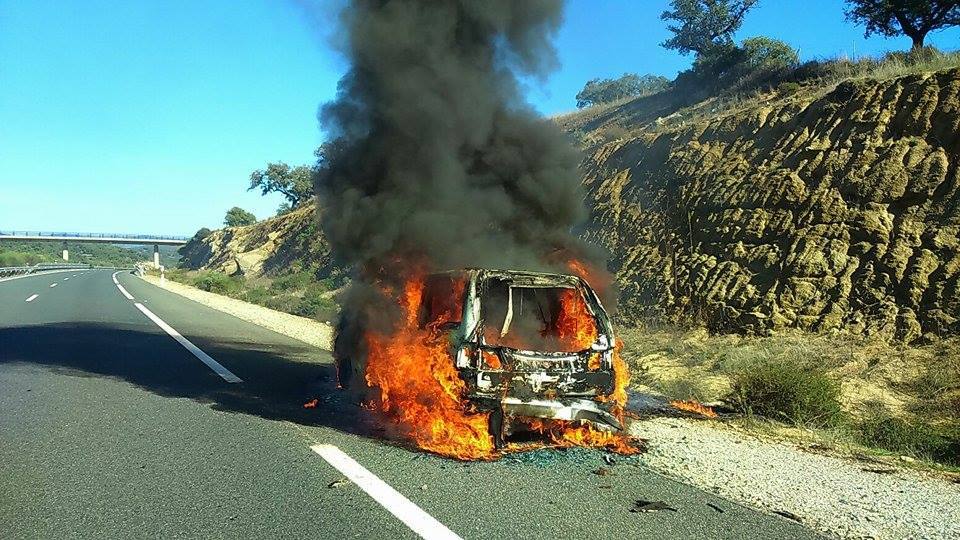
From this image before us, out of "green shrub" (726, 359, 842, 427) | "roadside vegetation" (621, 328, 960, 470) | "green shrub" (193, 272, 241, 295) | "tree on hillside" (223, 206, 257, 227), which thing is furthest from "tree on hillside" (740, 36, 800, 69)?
"tree on hillside" (223, 206, 257, 227)

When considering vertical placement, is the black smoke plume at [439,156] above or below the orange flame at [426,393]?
above

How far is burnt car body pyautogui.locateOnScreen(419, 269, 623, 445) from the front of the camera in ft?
18.1

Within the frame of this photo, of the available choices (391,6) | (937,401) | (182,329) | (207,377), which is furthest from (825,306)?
(182,329)

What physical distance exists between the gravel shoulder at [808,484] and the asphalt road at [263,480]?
274 millimetres

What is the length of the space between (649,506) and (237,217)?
8917 cm

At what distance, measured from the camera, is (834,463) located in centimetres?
573

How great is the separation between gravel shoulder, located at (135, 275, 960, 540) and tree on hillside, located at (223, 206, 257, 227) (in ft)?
283

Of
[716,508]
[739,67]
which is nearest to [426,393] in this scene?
[716,508]

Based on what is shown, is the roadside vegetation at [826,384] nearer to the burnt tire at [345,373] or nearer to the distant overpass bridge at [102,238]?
the burnt tire at [345,373]

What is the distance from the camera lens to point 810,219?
13555 mm

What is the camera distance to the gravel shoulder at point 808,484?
427cm

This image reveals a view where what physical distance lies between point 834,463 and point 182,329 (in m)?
13.7

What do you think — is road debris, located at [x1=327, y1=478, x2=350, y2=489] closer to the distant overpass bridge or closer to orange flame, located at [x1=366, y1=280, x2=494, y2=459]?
orange flame, located at [x1=366, y1=280, x2=494, y2=459]

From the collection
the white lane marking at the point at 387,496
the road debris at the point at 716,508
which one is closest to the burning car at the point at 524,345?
the white lane marking at the point at 387,496
